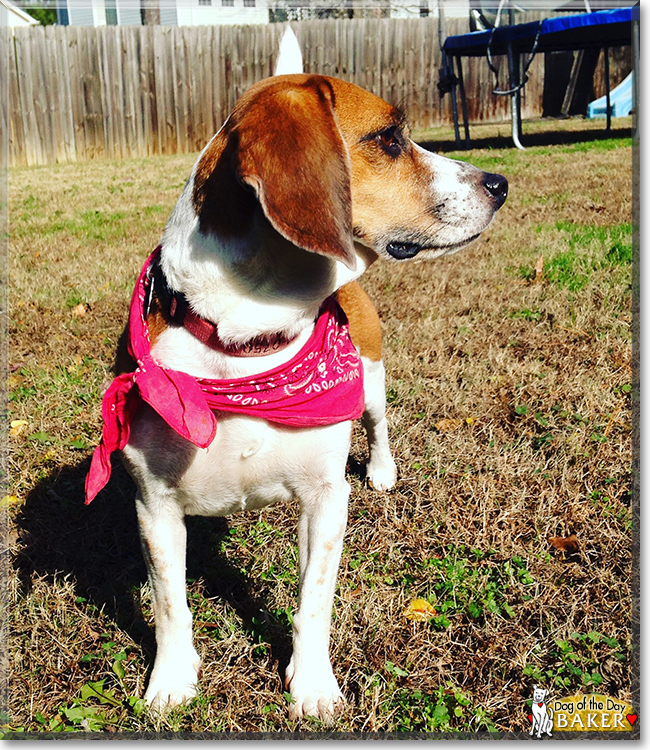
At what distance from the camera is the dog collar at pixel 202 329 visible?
86.2 inches

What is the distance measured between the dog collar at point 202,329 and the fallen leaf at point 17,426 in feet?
6.84

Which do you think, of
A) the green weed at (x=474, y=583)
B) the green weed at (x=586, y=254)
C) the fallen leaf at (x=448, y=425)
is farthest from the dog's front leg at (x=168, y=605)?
the green weed at (x=586, y=254)

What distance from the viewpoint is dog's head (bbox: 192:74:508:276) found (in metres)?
1.87

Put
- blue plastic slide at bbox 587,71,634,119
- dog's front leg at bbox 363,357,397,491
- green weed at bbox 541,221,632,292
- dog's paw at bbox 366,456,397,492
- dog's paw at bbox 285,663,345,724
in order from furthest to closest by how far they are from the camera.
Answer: blue plastic slide at bbox 587,71,634,119, green weed at bbox 541,221,632,292, dog's paw at bbox 366,456,397,492, dog's front leg at bbox 363,357,397,491, dog's paw at bbox 285,663,345,724

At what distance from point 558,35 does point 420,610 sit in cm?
1138

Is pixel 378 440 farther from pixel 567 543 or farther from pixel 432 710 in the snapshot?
pixel 432 710

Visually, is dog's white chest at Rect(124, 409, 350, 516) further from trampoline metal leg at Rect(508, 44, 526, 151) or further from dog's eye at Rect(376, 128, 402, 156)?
trampoline metal leg at Rect(508, 44, 526, 151)

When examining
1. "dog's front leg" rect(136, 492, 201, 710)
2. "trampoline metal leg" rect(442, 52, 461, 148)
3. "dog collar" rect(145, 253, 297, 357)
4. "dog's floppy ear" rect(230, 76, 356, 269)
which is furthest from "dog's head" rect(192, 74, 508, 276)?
"trampoline metal leg" rect(442, 52, 461, 148)

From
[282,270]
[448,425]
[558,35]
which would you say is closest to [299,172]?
[282,270]

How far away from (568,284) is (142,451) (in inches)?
165

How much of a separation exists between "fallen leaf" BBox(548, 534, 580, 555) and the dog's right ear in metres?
1.72

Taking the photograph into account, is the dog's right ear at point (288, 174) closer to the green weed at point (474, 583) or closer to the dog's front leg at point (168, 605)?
the dog's front leg at point (168, 605)

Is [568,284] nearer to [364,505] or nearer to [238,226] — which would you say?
[364,505]

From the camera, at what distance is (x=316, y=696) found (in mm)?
2375
